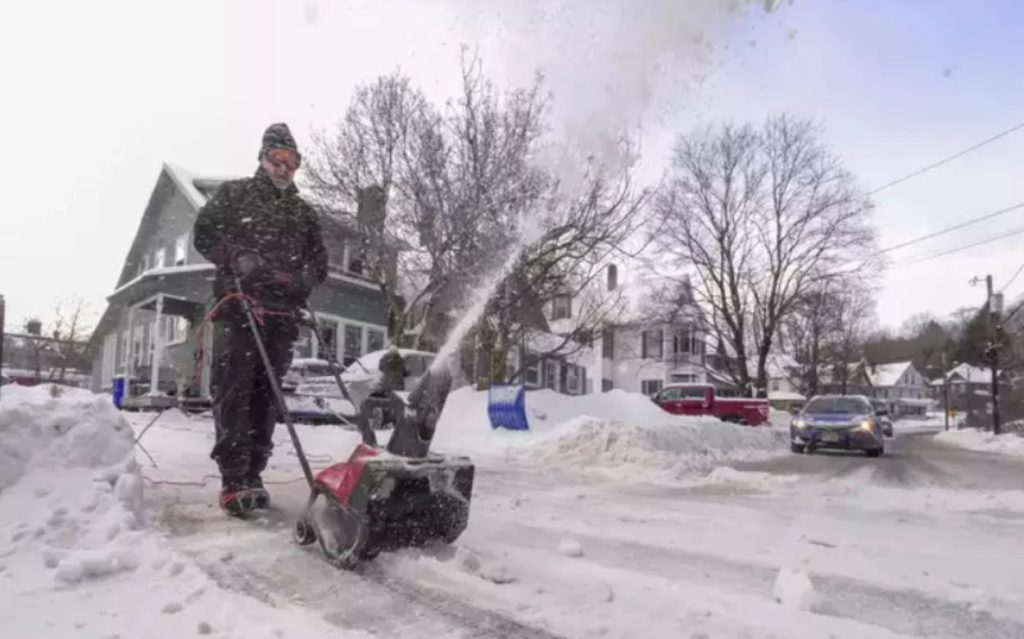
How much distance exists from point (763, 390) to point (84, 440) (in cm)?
3645

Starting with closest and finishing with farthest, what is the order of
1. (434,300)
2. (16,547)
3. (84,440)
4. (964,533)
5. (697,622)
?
(697,622)
(16,547)
(84,440)
(964,533)
(434,300)

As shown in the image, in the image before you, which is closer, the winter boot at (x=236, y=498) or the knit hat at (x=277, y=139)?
the winter boot at (x=236, y=498)

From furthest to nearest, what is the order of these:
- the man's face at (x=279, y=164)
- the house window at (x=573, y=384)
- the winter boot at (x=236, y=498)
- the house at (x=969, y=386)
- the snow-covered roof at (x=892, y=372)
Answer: the snow-covered roof at (x=892, y=372) → the house at (x=969, y=386) → the house window at (x=573, y=384) → the man's face at (x=279, y=164) → the winter boot at (x=236, y=498)

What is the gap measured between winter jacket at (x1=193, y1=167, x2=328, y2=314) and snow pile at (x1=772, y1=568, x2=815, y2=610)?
9.18 ft

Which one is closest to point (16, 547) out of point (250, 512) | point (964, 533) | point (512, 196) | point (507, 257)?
point (250, 512)

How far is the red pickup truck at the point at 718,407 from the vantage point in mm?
27562

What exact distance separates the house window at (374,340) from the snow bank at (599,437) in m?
8.31

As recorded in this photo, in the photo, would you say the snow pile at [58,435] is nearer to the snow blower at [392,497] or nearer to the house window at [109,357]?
the snow blower at [392,497]

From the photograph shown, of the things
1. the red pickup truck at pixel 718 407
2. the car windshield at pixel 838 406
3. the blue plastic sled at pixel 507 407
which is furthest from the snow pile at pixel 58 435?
the red pickup truck at pixel 718 407

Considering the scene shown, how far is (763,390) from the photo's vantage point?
121 ft

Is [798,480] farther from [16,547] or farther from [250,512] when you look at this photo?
[16,547]

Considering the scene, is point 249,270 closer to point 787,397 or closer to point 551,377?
point 551,377

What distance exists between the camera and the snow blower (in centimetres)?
281

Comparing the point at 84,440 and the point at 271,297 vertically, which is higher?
the point at 271,297
